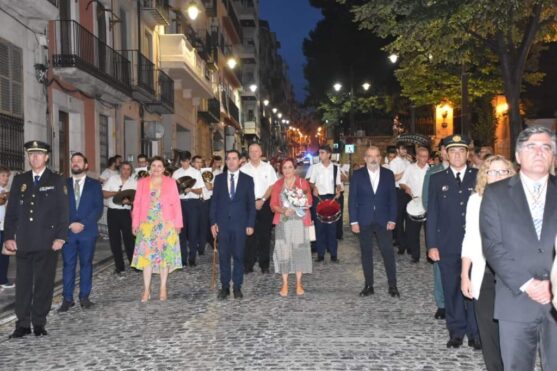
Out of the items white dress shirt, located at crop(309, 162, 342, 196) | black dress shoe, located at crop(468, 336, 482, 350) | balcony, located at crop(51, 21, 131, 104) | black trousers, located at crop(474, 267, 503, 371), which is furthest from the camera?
balcony, located at crop(51, 21, 131, 104)

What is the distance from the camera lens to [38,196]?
23.0 ft

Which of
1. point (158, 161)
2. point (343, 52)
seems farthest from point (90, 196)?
point (343, 52)

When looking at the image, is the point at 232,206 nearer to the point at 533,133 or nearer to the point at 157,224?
the point at 157,224

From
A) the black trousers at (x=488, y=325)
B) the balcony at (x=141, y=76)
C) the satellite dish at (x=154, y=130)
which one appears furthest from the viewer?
the satellite dish at (x=154, y=130)

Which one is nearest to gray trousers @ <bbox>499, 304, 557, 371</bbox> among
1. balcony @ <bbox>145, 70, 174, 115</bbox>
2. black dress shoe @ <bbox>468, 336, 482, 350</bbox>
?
black dress shoe @ <bbox>468, 336, 482, 350</bbox>

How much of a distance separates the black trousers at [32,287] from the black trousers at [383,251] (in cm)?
378

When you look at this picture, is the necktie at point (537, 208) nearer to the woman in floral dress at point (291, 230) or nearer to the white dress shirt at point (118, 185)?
the woman in floral dress at point (291, 230)

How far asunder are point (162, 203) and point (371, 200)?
2.65 m

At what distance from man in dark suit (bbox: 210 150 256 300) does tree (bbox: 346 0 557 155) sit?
7.54 metres

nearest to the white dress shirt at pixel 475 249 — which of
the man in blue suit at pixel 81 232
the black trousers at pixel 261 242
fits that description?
the man in blue suit at pixel 81 232

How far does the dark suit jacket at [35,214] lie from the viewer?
272 inches

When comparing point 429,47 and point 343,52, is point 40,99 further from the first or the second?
point 343,52

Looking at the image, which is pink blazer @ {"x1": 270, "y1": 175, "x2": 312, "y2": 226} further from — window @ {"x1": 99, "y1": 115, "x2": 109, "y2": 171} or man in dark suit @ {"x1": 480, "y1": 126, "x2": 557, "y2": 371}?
window @ {"x1": 99, "y1": 115, "x2": 109, "y2": 171}

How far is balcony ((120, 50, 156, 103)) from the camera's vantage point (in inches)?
851
